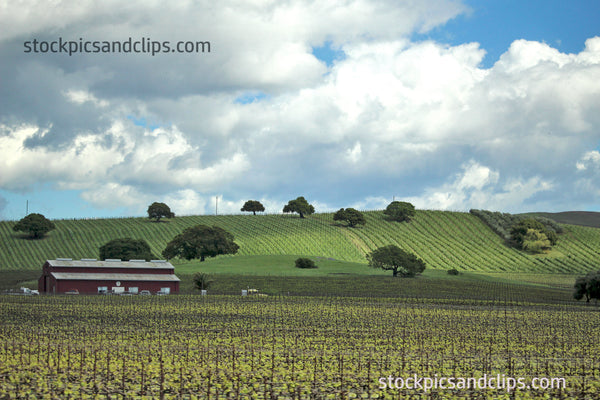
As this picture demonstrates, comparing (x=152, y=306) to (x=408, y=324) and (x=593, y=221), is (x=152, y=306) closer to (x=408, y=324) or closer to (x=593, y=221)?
(x=408, y=324)

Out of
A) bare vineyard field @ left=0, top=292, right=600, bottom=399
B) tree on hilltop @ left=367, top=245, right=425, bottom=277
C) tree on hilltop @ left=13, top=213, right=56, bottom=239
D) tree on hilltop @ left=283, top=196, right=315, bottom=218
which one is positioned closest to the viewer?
bare vineyard field @ left=0, top=292, right=600, bottom=399

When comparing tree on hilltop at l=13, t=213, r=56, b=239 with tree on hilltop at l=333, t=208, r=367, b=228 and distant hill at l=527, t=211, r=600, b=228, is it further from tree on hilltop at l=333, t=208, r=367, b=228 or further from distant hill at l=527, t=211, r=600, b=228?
distant hill at l=527, t=211, r=600, b=228

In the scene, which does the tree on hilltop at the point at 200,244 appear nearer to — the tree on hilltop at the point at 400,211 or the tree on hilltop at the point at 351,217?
the tree on hilltop at the point at 351,217

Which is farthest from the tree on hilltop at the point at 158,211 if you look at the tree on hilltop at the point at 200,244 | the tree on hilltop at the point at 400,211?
the tree on hilltop at the point at 400,211

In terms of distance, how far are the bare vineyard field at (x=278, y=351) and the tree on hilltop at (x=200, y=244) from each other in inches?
2762

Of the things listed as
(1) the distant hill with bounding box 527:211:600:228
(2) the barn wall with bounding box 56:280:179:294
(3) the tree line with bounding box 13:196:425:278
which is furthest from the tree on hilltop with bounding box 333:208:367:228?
(2) the barn wall with bounding box 56:280:179:294

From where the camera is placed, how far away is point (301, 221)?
169m

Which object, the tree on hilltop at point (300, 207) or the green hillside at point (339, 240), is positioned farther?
the tree on hilltop at point (300, 207)

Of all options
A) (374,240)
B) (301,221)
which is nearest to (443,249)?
(374,240)

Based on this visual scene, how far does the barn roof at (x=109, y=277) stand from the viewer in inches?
3728

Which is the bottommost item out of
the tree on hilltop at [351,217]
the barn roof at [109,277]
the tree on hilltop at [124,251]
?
the barn roof at [109,277]

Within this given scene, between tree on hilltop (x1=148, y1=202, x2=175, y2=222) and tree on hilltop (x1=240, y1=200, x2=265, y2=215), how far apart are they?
22.4 meters

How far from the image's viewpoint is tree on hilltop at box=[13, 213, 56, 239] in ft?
484

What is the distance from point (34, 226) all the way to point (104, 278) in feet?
195
